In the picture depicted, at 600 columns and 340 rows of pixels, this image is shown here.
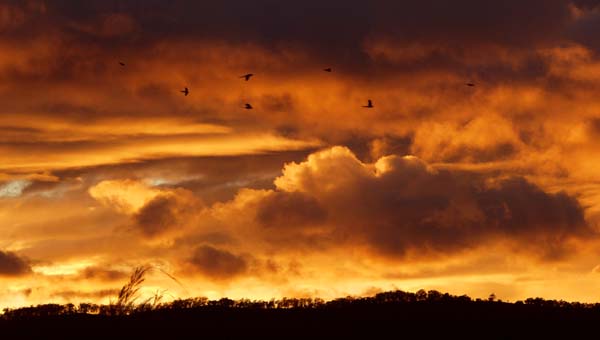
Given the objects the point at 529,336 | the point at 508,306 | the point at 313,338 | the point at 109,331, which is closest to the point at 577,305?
the point at 508,306

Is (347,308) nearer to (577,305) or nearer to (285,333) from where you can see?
(285,333)

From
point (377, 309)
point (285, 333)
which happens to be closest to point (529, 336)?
point (377, 309)

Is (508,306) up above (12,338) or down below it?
above

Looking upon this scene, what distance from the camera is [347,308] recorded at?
224 feet

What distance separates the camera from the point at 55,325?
59312 millimetres

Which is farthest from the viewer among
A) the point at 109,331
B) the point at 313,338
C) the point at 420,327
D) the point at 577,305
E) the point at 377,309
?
the point at 577,305

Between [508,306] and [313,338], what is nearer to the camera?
[313,338]

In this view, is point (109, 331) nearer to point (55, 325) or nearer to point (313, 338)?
point (55, 325)

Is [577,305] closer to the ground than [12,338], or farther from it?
farther from it

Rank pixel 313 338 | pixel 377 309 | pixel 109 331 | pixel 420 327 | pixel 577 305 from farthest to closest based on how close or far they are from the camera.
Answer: pixel 577 305 → pixel 377 309 → pixel 420 327 → pixel 313 338 → pixel 109 331

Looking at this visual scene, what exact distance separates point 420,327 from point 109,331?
2144 centimetres

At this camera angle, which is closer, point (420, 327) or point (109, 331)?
point (109, 331)

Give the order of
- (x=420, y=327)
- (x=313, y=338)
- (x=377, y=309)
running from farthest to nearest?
(x=377, y=309) → (x=420, y=327) → (x=313, y=338)

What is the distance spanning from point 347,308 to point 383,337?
8743 millimetres
